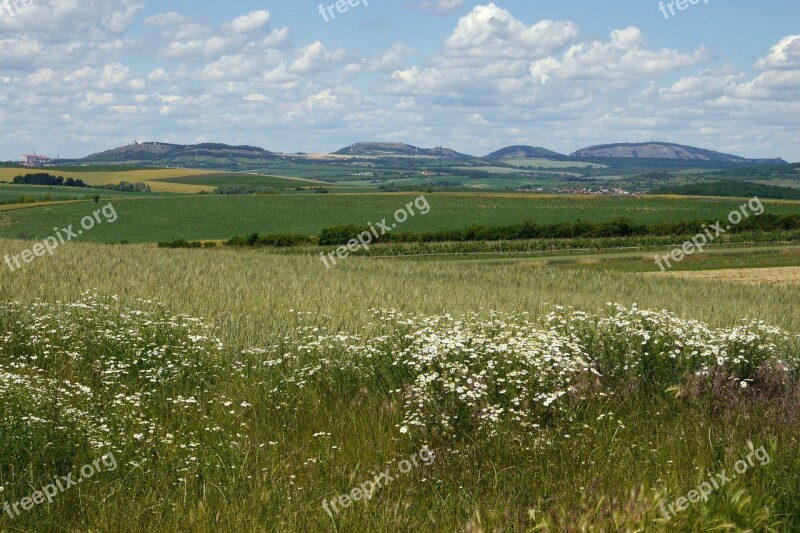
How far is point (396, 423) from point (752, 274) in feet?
152

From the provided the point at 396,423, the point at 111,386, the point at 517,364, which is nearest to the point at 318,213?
the point at 111,386

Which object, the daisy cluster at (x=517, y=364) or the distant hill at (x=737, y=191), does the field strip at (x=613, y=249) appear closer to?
the daisy cluster at (x=517, y=364)

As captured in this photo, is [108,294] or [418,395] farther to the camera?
[108,294]

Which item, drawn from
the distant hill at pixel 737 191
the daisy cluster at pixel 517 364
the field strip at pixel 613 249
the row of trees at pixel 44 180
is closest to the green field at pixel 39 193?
the row of trees at pixel 44 180

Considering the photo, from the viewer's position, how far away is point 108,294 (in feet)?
45.9

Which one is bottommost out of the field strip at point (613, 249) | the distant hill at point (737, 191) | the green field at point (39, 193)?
the field strip at point (613, 249)

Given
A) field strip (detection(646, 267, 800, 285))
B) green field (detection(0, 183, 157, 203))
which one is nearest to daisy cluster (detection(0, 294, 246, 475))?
field strip (detection(646, 267, 800, 285))

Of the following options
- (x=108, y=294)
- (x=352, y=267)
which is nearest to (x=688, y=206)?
(x=352, y=267)

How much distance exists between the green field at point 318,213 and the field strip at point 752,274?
45.1 meters

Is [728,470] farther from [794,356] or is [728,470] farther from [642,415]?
[794,356]

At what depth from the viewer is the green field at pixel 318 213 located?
92438 millimetres

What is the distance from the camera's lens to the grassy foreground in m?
5.29

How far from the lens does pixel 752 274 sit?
48.3 meters

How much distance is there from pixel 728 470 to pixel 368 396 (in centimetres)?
363
